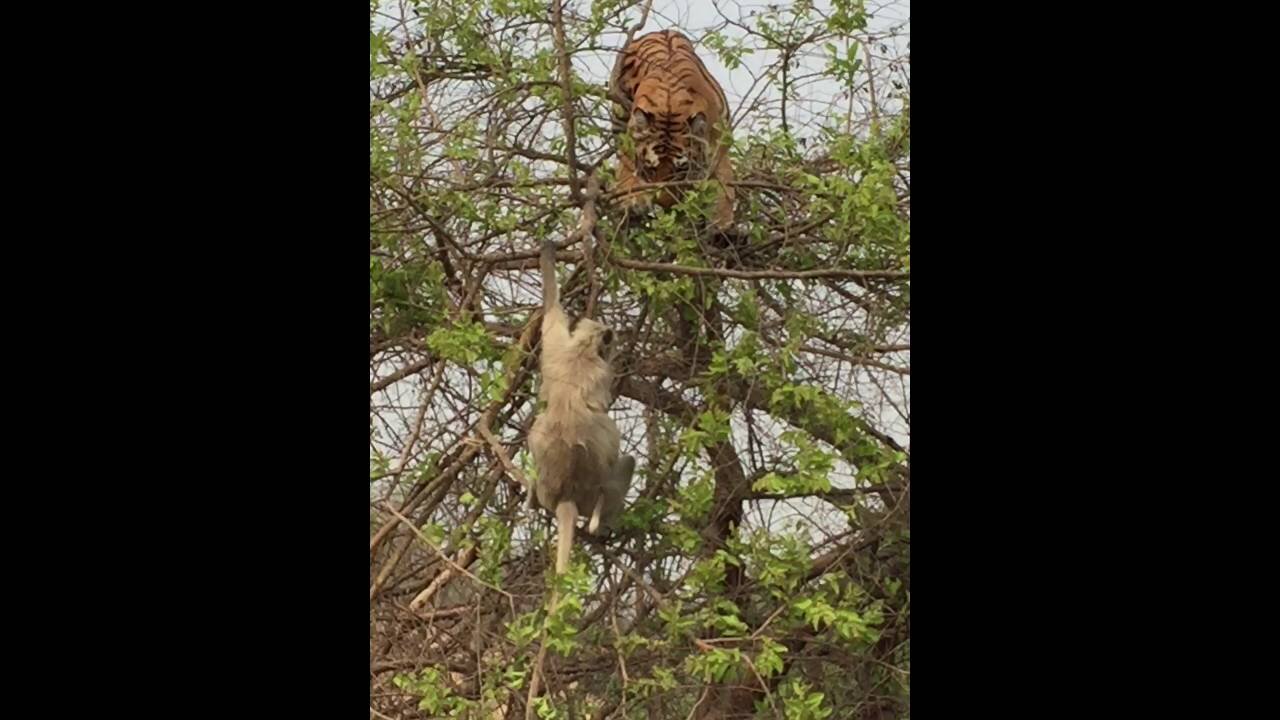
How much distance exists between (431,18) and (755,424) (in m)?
1.27

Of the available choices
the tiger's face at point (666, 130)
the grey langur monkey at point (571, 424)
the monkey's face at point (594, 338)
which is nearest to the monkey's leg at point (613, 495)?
the grey langur monkey at point (571, 424)

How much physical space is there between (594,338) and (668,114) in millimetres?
714

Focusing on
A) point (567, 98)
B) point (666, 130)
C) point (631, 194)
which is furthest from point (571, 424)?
point (666, 130)

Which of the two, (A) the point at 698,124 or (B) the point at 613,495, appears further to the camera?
(A) the point at 698,124

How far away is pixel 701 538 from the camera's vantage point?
132 inches

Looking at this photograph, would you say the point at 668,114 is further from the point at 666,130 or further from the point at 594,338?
the point at 594,338

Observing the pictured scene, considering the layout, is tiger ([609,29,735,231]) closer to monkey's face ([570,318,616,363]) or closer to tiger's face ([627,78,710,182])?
tiger's face ([627,78,710,182])

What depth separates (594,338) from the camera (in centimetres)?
342

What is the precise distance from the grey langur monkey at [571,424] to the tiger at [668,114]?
0.42m

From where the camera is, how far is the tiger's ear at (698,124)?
3828 millimetres

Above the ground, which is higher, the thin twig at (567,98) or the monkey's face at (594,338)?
the thin twig at (567,98)

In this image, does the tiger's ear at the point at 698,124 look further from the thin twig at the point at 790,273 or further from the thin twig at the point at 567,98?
the thin twig at the point at 790,273

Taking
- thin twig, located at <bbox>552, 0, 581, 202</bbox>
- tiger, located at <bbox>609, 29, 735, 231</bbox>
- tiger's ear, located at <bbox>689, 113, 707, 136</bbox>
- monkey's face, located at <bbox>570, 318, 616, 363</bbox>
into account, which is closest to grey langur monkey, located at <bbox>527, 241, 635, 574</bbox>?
monkey's face, located at <bbox>570, 318, 616, 363</bbox>
